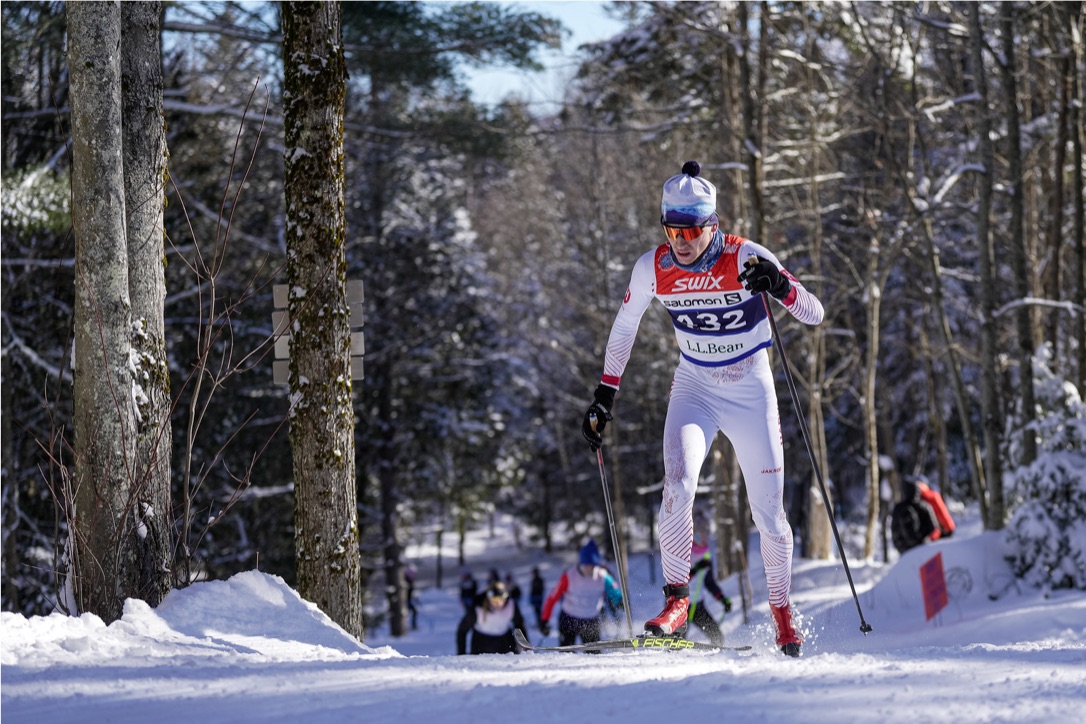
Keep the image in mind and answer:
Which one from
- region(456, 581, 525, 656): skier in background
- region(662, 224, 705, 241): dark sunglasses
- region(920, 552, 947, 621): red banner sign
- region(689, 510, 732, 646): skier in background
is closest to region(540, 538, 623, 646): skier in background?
region(456, 581, 525, 656): skier in background

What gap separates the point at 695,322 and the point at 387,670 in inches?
94.5

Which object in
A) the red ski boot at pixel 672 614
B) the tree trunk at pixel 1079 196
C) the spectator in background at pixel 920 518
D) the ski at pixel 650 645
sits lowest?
the spectator in background at pixel 920 518

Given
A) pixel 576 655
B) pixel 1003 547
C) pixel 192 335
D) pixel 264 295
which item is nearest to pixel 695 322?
pixel 576 655

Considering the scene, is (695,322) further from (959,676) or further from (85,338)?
(85,338)

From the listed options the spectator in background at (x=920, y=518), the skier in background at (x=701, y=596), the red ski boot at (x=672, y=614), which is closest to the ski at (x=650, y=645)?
the red ski boot at (x=672, y=614)

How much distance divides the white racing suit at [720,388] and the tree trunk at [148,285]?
2641 mm

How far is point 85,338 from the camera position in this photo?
18.1 feet

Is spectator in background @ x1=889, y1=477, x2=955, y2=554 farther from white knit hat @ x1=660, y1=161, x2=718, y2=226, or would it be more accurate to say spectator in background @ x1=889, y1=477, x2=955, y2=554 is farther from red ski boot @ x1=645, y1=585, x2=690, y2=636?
white knit hat @ x1=660, y1=161, x2=718, y2=226

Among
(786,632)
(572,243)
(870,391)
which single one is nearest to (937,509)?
(870,391)

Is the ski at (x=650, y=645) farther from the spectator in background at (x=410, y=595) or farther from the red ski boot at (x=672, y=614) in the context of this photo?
the spectator in background at (x=410, y=595)

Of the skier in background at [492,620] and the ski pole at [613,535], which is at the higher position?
the ski pole at [613,535]

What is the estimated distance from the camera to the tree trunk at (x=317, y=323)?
6.25 metres

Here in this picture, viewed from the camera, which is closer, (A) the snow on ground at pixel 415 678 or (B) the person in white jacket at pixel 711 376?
(A) the snow on ground at pixel 415 678

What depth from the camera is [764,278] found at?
200 inches
